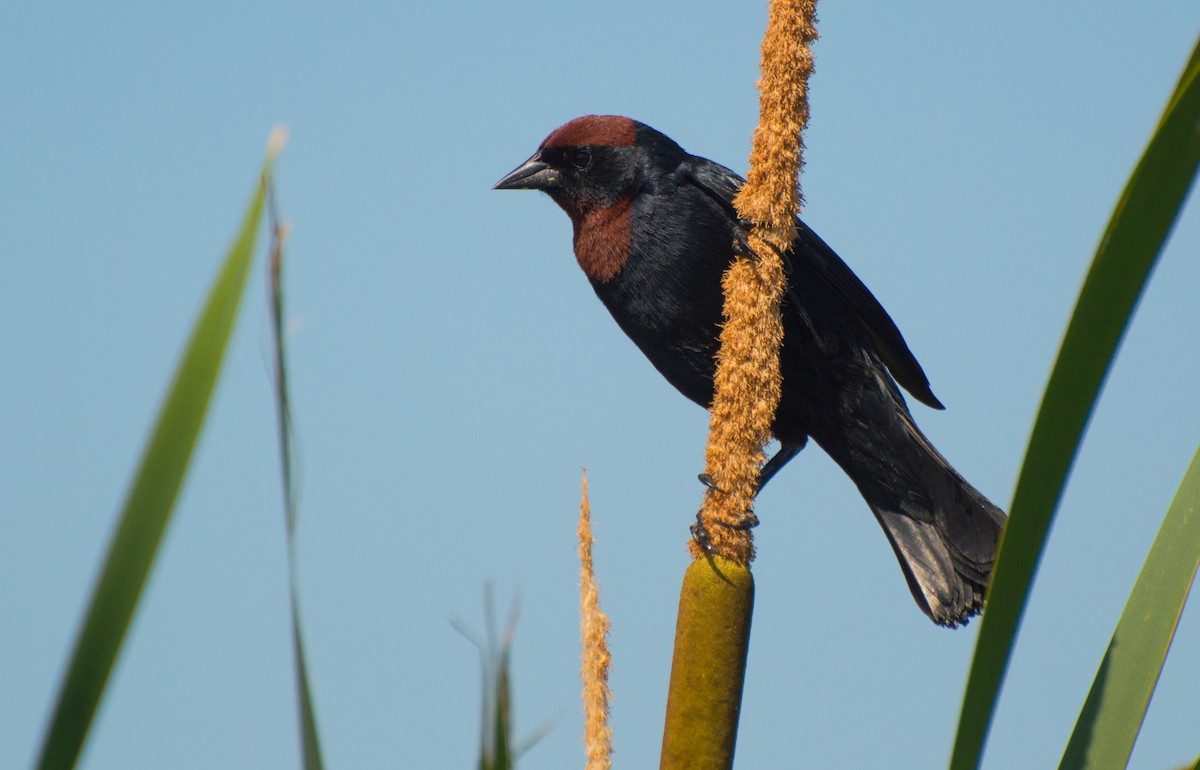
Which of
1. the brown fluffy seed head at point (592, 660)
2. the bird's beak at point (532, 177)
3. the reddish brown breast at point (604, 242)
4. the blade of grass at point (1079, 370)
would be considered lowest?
the brown fluffy seed head at point (592, 660)

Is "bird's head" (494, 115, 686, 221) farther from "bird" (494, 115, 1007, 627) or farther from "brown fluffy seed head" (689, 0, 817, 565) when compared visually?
"brown fluffy seed head" (689, 0, 817, 565)

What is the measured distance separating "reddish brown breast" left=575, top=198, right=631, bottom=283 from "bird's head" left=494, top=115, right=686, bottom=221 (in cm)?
6

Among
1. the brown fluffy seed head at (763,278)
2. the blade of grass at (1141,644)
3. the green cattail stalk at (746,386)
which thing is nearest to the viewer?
the blade of grass at (1141,644)

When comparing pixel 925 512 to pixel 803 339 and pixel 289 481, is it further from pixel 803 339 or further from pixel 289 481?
pixel 289 481

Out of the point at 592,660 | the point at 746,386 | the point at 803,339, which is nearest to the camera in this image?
the point at 592,660

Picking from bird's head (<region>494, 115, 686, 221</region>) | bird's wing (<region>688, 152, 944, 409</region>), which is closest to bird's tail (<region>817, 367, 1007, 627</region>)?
bird's wing (<region>688, 152, 944, 409</region>)

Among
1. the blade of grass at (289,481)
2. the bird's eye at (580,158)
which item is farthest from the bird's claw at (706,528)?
the bird's eye at (580,158)

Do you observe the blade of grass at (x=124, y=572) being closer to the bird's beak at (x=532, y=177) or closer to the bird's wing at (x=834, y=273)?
the bird's wing at (x=834, y=273)

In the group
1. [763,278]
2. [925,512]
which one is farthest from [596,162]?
[763,278]

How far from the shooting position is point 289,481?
504 mm

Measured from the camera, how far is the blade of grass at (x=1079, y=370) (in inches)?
23.7

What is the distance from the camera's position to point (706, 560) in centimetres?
119

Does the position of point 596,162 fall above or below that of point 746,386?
above

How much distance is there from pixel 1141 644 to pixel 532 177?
3.22 meters
